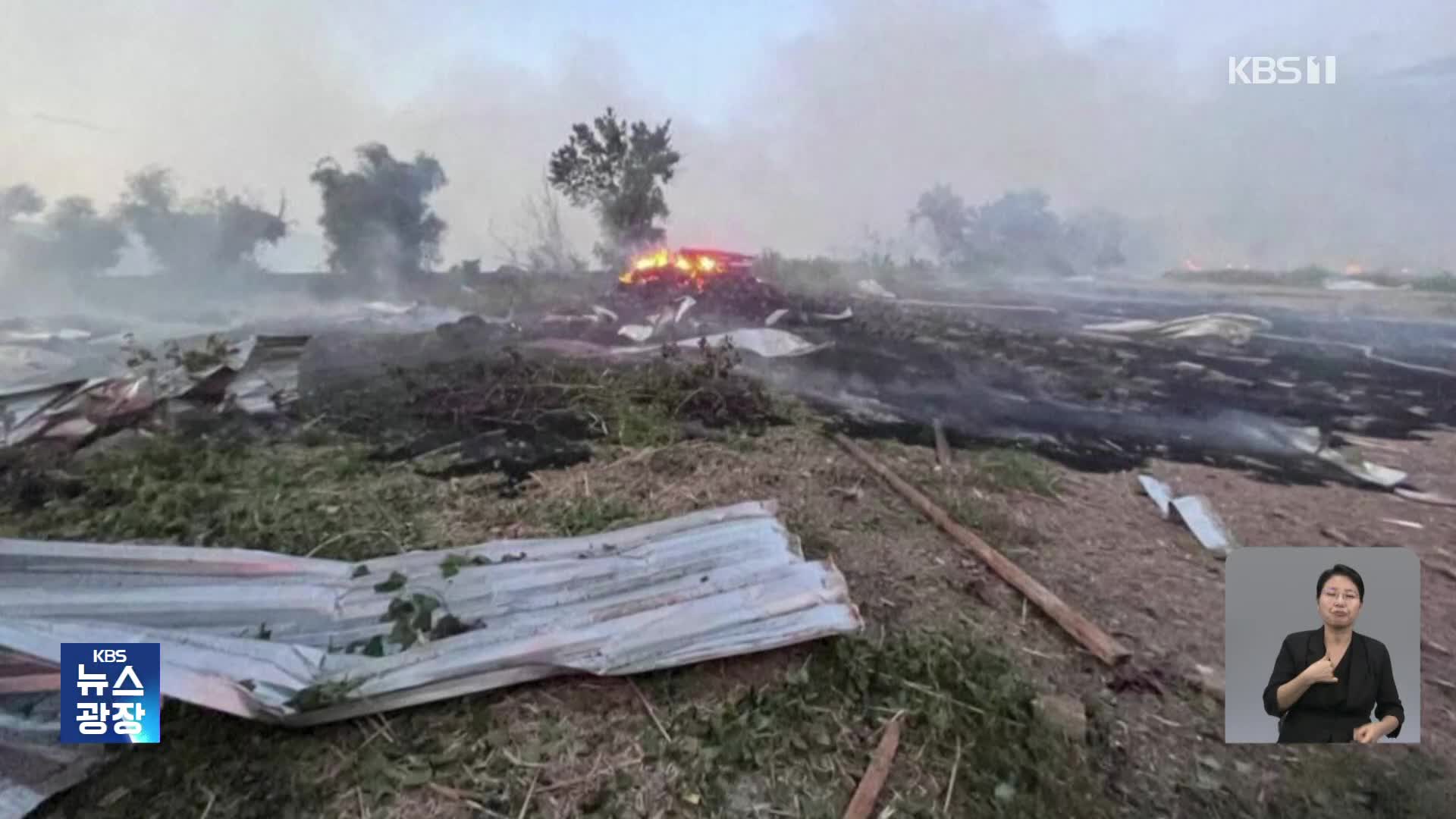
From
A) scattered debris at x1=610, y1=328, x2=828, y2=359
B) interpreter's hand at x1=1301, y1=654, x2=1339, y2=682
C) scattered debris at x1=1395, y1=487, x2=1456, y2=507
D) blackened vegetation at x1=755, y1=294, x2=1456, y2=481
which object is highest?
scattered debris at x1=610, y1=328, x2=828, y2=359

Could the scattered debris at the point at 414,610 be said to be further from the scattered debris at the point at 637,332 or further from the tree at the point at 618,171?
the tree at the point at 618,171

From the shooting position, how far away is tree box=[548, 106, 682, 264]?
2176 mm

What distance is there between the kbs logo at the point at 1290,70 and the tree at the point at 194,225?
105 inches

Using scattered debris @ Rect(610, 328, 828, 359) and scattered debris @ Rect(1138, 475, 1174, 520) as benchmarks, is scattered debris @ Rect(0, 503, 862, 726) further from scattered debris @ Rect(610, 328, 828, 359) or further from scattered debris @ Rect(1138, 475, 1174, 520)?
scattered debris @ Rect(1138, 475, 1174, 520)

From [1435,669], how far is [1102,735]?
83 cm

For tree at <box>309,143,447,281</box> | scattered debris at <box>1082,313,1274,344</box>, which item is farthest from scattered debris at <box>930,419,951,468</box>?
tree at <box>309,143,447,281</box>

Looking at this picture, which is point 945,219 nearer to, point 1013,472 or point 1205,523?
point 1013,472

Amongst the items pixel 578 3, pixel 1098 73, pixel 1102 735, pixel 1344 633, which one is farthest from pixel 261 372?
pixel 1344 633

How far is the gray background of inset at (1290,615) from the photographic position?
1.65 metres

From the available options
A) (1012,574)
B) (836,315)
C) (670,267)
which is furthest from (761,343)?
(1012,574)

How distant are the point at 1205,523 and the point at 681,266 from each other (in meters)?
1.61

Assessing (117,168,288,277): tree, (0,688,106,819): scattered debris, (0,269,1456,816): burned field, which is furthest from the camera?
(117,168,288,277): tree

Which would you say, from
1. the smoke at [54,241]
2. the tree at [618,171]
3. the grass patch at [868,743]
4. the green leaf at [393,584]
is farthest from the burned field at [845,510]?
the smoke at [54,241]

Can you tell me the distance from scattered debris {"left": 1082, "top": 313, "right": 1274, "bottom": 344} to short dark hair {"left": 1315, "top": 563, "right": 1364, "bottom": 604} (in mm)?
704
